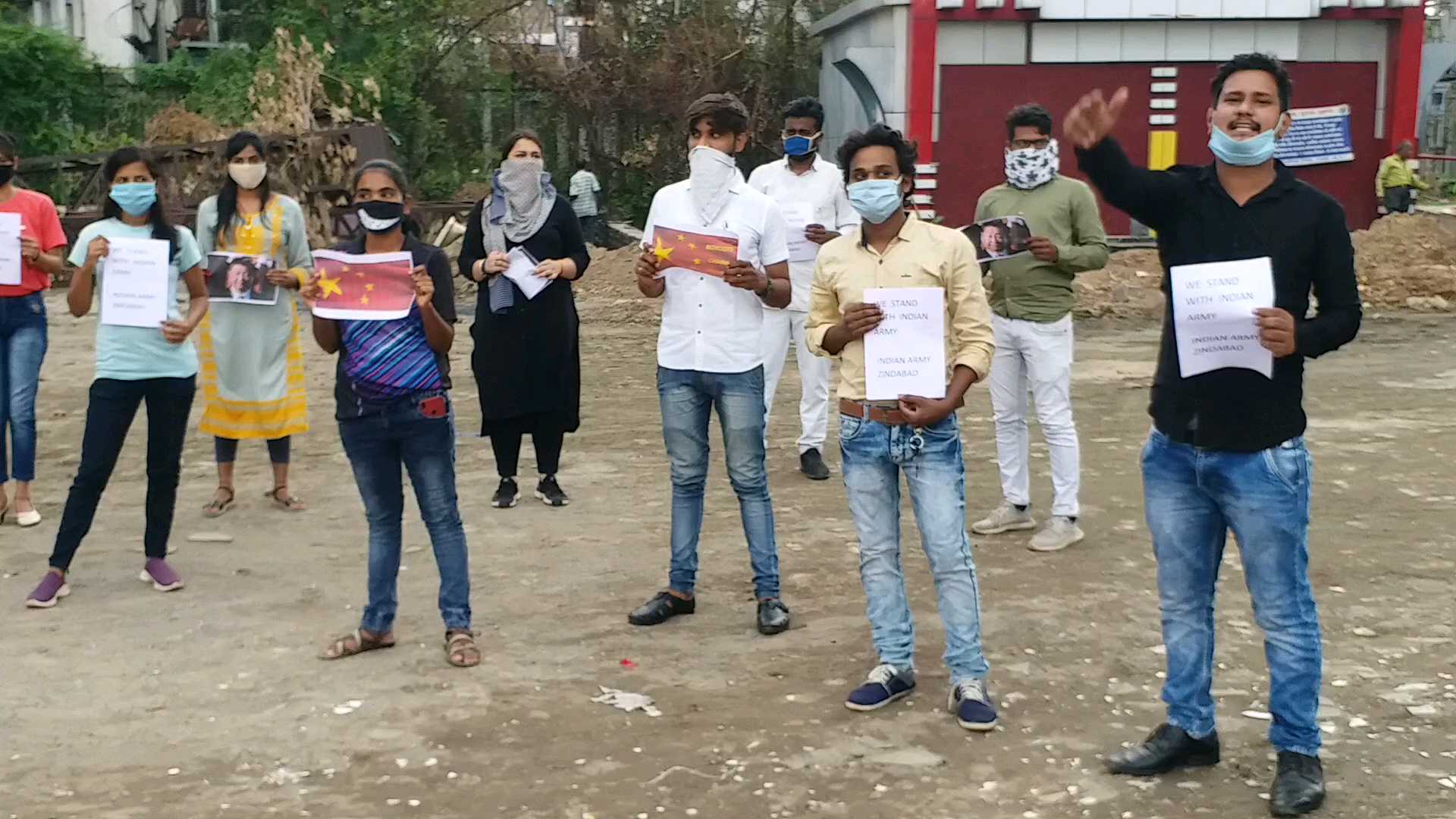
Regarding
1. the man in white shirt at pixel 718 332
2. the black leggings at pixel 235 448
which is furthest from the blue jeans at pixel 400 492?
the black leggings at pixel 235 448

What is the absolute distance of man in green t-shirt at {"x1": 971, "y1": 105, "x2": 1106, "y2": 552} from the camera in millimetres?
7398

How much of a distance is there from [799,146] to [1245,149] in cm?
445

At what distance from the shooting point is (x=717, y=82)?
27.5m

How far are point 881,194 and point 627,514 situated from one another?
356cm

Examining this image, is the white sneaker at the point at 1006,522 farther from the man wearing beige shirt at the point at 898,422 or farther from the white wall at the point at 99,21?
the white wall at the point at 99,21

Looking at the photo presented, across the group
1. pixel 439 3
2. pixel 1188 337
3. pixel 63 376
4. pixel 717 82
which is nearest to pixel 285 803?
pixel 1188 337

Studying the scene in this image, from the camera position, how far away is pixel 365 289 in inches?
223

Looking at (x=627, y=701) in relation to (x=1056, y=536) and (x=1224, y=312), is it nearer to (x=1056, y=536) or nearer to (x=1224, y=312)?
(x=1224, y=312)

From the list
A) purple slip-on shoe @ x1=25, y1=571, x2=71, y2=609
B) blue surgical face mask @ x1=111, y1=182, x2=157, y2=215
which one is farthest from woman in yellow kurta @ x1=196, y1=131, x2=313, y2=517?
purple slip-on shoe @ x1=25, y1=571, x2=71, y2=609

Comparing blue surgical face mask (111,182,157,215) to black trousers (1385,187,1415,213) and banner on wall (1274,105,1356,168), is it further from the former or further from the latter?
black trousers (1385,187,1415,213)

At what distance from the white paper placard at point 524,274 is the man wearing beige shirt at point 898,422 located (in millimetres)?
2819

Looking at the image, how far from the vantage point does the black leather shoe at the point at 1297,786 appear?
442 centimetres

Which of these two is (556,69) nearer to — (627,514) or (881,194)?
(627,514)

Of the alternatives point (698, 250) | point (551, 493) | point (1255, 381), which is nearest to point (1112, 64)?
point (551, 493)
